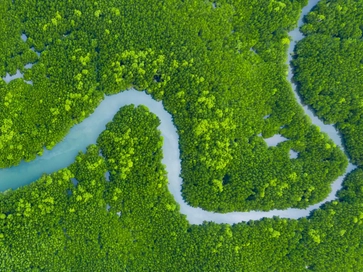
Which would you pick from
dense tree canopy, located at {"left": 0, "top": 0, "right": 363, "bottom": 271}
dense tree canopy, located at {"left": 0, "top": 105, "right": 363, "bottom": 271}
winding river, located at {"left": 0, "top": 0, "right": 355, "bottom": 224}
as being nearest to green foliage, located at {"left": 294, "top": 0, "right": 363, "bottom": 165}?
dense tree canopy, located at {"left": 0, "top": 0, "right": 363, "bottom": 271}

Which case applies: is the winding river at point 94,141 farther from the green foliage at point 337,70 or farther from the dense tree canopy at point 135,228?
the green foliage at point 337,70

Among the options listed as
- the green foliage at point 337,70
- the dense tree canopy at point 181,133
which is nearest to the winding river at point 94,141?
the dense tree canopy at point 181,133

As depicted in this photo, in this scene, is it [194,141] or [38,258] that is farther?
[194,141]

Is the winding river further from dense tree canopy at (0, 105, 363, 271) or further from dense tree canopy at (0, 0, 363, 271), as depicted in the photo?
dense tree canopy at (0, 105, 363, 271)

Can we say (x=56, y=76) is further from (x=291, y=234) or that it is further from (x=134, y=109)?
(x=291, y=234)

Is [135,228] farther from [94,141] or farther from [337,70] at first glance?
[337,70]

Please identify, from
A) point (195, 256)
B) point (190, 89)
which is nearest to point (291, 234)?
point (195, 256)

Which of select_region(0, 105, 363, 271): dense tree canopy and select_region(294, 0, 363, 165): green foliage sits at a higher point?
select_region(294, 0, 363, 165): green foliage

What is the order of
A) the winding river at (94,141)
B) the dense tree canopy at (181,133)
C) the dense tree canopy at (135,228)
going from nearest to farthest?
the dense tree canopy at (135,228)
the dense tree canopy at (181,133)
the winding river at (94,141)
